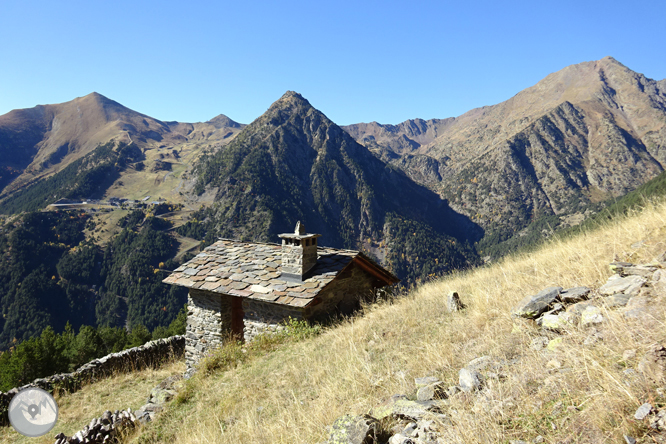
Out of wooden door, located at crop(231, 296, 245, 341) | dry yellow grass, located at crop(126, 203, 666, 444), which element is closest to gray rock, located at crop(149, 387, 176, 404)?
dry yellow grass, located at crop(126, 203, 666, 444)

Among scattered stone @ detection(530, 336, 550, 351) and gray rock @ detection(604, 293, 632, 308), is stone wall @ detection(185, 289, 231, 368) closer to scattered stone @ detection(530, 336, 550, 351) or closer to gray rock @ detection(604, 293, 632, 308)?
scattered stone @ detection(530, 336, 550, 351)

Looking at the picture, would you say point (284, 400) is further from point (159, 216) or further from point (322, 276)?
point (159, 216)

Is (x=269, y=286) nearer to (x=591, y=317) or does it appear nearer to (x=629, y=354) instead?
(x=591, y=317)

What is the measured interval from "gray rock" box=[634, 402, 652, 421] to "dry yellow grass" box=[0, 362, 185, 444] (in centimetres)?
1276

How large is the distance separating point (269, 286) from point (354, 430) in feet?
32.8

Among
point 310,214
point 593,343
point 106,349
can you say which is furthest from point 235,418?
point 310,214

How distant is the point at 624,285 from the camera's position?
4.89 metres

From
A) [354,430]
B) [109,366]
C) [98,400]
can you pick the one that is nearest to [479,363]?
[354,430]

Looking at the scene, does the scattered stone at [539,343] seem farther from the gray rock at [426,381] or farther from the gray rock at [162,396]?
the gray rock at [162,396]

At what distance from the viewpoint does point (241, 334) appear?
1481 centimetres

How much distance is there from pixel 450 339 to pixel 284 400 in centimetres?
322

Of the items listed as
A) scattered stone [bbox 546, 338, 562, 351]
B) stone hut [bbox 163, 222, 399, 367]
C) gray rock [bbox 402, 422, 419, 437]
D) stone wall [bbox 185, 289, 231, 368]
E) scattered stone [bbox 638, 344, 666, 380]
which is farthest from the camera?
stone wall [bbox 185, 289, 231, 368]

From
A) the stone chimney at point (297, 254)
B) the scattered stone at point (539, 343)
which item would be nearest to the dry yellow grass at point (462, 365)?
the scattered stone at point (539, 343)

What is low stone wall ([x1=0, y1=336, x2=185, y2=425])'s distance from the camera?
13930mm
